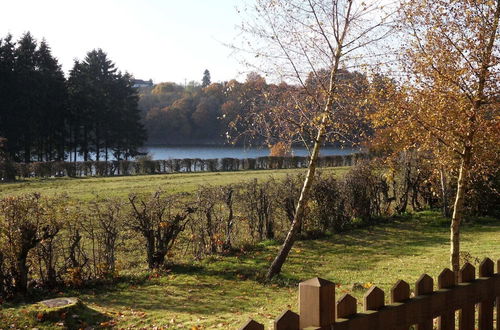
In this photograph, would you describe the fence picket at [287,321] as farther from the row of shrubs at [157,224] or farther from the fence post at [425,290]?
the row of shrubs at [157,224]

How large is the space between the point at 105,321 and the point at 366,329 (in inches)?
189

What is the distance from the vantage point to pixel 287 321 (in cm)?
193

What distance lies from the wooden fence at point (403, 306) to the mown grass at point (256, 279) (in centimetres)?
341

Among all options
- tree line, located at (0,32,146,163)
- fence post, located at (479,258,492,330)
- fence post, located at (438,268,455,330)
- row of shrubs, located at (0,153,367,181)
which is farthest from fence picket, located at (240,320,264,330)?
tree line, located at (0,32,146,163)

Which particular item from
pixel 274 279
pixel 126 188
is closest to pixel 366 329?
pixel 274 279

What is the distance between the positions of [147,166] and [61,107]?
15.1 metres

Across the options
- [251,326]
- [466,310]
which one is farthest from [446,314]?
[251,326]

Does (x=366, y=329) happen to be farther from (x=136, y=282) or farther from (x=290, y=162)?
(x=290, y=162)

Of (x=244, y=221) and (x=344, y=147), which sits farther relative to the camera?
(x=244, y=221)

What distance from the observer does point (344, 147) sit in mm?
9102

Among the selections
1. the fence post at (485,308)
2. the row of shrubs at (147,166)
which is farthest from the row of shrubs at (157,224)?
the row of shrubs at (147,166)

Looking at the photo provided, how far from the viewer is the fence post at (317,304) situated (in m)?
2.00

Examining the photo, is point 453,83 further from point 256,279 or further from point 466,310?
point 256,279

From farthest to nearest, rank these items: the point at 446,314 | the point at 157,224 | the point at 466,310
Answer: the point at 157,224 → the point at 466,310 → the point at 446,314
